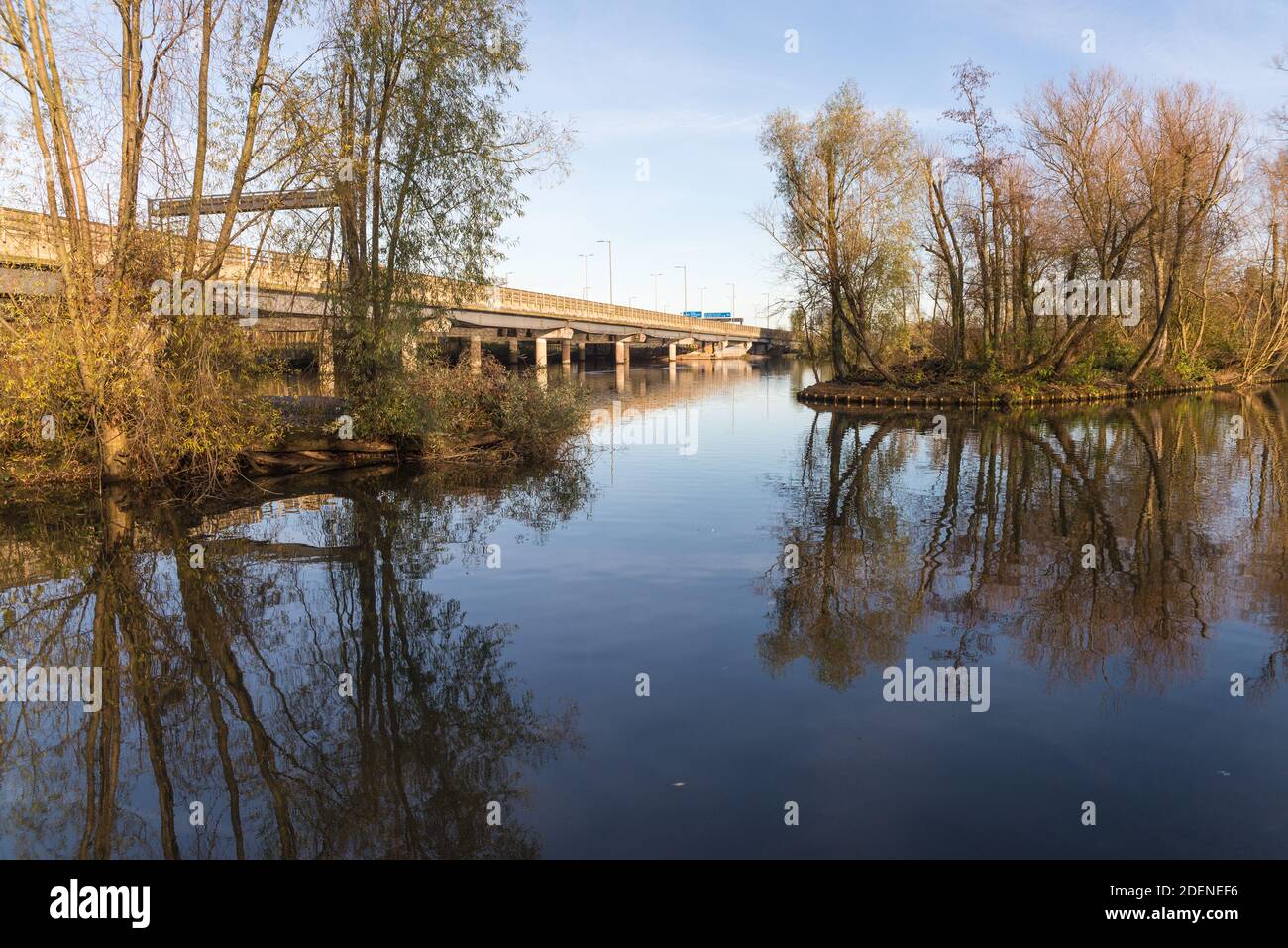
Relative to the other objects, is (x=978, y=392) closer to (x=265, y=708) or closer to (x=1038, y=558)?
(x=1038, y=558)

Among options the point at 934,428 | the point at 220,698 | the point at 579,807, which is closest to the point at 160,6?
the point at 220,698

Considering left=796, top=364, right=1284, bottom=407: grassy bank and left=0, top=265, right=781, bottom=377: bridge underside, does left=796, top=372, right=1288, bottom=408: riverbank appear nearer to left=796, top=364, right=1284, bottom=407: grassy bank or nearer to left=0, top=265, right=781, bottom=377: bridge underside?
left=796, top=364, right=1284, bottom=407: grassy bank

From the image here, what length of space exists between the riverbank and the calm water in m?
22.6

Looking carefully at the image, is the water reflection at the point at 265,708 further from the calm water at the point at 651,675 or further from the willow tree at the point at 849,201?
the willow tree at the point at 849,201

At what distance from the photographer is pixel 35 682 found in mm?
7676

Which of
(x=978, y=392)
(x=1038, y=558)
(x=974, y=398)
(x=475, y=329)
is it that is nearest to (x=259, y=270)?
(x=1038, y=558)

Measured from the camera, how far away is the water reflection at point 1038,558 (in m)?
8.08

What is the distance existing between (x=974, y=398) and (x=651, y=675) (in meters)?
33.9

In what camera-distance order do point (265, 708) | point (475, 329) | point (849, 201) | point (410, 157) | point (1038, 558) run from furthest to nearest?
point (475, 329) < point (849, 201) < point (410, 157) < point (1038, 558) < point (265, 708)

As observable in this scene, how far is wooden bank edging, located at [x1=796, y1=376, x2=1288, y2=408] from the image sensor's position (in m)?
38.0

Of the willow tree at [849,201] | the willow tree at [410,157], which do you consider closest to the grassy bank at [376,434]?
the willow tree at [410,157]

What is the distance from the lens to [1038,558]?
37.3ft

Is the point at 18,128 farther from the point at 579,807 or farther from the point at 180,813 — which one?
the point at 579,807

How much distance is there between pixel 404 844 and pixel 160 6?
18439 mm
